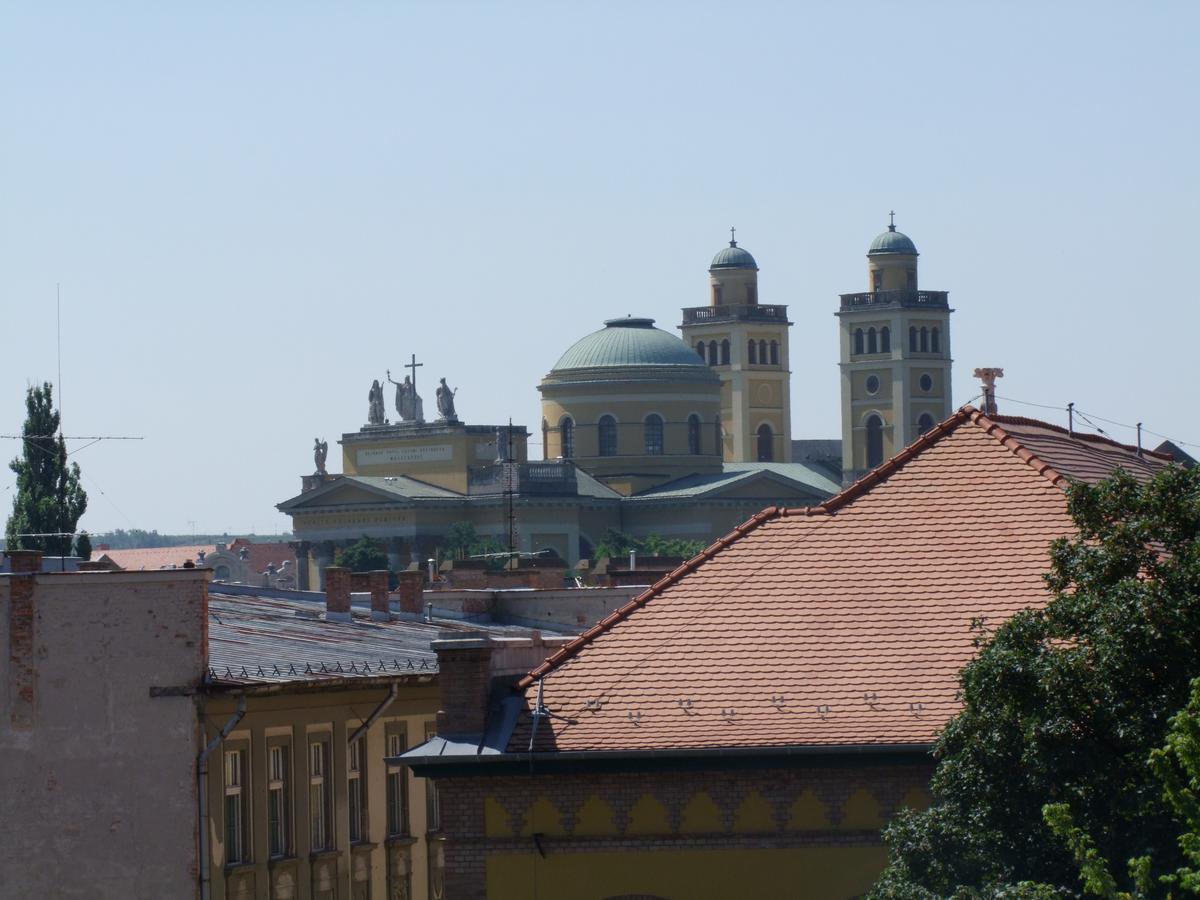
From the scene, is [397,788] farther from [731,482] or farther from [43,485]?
[731,482]

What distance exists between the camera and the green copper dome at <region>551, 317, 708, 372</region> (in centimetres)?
14405

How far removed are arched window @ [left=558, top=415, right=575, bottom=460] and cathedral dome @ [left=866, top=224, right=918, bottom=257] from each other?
32385 millimetres

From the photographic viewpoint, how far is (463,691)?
21.0 m

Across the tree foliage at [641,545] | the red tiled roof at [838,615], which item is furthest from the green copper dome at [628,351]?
the red tiled roof at [838,615]

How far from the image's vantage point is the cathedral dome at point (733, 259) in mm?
170125

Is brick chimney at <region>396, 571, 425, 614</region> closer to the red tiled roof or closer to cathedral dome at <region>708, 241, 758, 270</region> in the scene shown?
the red tiled roof

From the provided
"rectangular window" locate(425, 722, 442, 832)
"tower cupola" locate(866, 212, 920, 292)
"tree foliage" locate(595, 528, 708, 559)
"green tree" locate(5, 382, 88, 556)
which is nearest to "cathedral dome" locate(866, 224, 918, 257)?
"tower cupola" locate(866, 212, 920, 292)

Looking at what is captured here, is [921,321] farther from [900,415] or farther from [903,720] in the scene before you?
[903,720]

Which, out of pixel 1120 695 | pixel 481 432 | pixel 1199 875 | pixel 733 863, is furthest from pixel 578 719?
pixel 481 432

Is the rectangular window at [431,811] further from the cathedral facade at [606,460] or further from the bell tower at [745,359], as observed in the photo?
the bell tower at [745,359]

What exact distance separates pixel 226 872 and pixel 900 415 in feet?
459

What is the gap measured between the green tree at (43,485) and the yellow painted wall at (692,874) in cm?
5435

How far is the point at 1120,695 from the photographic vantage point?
17.9 metres

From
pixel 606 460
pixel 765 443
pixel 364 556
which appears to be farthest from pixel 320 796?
pixel 765 443
